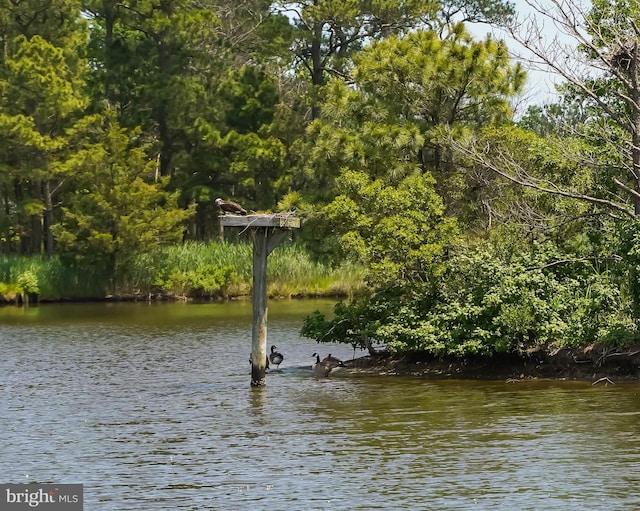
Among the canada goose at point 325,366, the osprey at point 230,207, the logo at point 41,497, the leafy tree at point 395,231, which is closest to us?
the logo at point 41,497

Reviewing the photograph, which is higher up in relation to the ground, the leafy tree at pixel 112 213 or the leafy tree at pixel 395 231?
the leafy tree at pixel 112 213

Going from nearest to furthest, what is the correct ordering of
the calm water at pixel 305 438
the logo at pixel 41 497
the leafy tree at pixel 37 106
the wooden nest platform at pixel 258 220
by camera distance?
1. the logo at pixel 41 497
2. the calm water at pixel 305 438
3. the wooden nest platform at pixel 258 220
4. the leafy tree at pixel 37 106

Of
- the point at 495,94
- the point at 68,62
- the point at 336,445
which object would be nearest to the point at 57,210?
the point at 68,62

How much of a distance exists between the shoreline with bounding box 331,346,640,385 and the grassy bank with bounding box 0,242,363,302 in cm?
2317

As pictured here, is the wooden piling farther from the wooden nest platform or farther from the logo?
the logo

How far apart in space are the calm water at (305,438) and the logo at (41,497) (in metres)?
0.32

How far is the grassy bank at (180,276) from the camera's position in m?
49.8

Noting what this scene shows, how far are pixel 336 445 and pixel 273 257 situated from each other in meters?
32.0

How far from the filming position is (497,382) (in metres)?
24.0

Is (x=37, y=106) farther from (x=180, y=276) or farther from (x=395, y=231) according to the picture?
(x=395, y=231)

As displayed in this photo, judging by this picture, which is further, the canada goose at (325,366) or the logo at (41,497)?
the canada goose at (325,366)

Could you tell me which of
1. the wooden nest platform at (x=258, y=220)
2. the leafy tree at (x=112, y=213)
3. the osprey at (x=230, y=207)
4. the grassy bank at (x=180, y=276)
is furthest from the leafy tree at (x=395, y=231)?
the leafy tree at (x=112, y=213)

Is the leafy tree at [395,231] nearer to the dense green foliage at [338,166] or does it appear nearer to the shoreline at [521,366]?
the dense green foliage at [338,166]

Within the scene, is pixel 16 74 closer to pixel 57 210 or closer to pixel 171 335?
pixel 57 210
